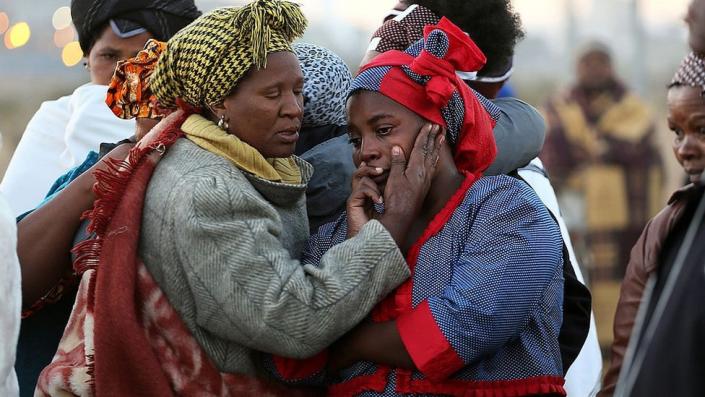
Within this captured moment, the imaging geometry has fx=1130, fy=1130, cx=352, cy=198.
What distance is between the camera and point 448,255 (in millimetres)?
3135

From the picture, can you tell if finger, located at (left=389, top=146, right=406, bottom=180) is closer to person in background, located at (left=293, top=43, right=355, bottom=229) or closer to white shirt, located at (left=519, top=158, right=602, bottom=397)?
person in background, located at (left=293, top=43, right=355, bottom=229)

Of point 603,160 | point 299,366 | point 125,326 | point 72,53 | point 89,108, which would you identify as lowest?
point 603,160

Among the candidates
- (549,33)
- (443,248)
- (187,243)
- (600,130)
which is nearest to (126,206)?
(187,243)

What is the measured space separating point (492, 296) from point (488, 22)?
4.57 ft

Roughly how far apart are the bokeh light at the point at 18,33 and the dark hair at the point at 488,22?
19.2ft

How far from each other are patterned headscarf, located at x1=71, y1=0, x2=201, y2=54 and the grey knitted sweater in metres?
1.27

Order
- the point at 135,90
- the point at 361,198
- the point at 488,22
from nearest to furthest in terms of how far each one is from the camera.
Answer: the point at 361,198
the point at 135,90
the point at 488,22

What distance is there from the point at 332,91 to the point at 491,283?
39.1 inches

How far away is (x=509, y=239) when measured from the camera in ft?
10.0

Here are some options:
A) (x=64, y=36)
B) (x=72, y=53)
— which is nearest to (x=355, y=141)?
(x=72, y=53)

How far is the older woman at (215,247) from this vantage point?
2.98 metres

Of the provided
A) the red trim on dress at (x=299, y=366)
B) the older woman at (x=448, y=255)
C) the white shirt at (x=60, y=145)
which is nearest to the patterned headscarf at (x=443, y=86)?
the older woman at (x=448, y=255)

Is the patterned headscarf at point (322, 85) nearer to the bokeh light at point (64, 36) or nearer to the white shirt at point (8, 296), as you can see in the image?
the white shirt at point (8, 296)

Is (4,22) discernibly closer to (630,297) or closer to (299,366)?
(299,366)
